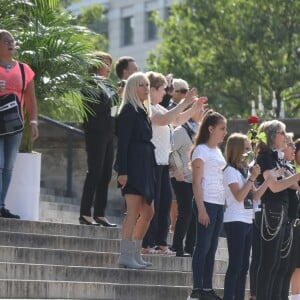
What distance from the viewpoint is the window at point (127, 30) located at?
75.6 meters

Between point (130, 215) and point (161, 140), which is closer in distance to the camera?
point (130, 215)

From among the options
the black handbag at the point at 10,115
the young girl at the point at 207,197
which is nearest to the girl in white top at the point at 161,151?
the young girl at the point at 207,197

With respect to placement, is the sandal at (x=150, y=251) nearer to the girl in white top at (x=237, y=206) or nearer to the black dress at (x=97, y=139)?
the black dress at (x=97, y=139)

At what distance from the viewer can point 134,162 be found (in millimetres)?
13164

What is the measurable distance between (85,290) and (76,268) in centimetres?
47

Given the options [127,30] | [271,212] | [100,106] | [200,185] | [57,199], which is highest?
[127,30]

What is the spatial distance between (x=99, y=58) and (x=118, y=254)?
2806 mm

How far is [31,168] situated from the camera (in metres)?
14.9

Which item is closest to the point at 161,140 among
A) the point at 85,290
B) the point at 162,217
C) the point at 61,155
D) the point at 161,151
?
the point at 161,151

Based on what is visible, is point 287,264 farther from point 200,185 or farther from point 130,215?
point 130,215

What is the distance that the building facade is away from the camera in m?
72.4

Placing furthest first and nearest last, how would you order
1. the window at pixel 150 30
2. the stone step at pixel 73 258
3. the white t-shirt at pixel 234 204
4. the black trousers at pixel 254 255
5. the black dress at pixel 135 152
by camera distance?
the window at pixel 150 30
the stone step at pixel 73 258
the black dress at pixel 135 152
the black trousers at pixel 254 255
the white t-shirt at pixel 234 204

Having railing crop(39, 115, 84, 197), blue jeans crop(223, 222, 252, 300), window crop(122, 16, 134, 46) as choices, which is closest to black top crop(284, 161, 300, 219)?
blue jeans crop(223, 222, 252, 300)

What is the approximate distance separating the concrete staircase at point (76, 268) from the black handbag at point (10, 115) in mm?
937
